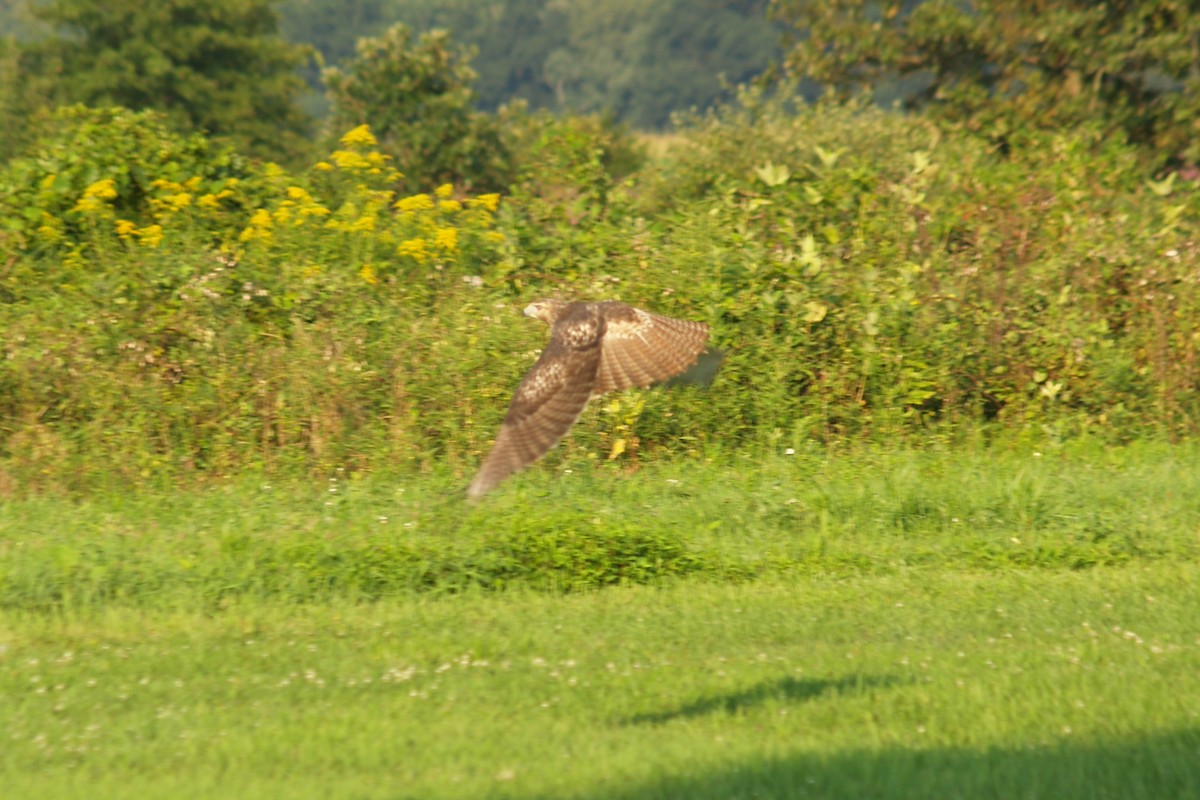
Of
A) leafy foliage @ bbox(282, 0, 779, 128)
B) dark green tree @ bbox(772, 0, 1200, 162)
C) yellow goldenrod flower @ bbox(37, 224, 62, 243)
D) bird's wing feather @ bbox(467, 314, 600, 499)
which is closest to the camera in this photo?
bird's wing feather @ bbox(467, 314, 600, 499)

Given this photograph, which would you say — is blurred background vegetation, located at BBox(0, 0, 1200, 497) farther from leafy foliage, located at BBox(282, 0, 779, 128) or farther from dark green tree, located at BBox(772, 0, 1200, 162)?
leafy foliage, located at BBox(282, 0, 779, 128)

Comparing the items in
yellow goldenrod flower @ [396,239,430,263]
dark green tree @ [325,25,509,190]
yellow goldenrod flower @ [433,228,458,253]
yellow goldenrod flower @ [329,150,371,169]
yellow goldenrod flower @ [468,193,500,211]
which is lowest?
yellow goldenrod flower @ [396,239,430,263]

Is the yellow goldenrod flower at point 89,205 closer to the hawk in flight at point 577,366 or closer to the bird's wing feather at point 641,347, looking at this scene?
the hawk in flight at point 577,366

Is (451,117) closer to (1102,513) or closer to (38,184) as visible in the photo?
(38,184)

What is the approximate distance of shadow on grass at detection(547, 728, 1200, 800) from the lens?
16.1 ft

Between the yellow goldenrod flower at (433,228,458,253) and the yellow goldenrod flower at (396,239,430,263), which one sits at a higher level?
the yellow goldenrod flower at (433,228,458,253)

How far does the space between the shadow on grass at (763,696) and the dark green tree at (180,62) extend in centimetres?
2442

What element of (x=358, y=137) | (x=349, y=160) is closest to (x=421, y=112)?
(x=358, y=137)

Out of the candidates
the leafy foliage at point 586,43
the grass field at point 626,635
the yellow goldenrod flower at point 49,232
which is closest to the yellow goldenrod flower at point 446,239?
the grass field at point 626,635

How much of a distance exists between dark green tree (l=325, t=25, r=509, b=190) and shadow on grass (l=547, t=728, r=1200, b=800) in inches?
848

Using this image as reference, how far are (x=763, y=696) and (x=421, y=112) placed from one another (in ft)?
75.7

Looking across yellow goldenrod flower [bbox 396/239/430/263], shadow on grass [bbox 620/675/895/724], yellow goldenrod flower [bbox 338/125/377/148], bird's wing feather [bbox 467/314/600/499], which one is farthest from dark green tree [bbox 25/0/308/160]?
shadow on grass [bbox 620/675/895/724]

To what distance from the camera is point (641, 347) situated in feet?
27.9

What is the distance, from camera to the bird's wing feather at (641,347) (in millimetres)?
8289
